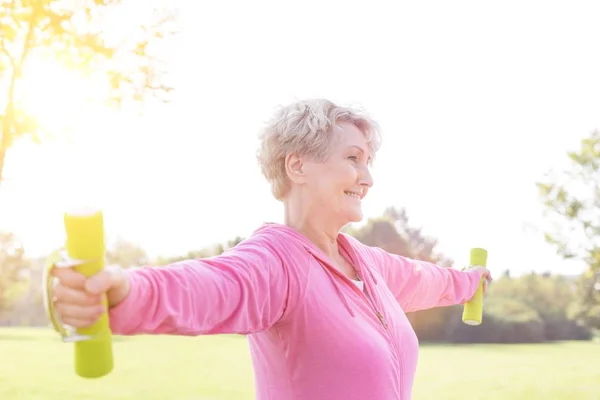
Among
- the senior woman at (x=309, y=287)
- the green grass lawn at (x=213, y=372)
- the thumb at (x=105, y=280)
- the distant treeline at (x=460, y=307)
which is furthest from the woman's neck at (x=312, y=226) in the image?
the distant treeline at (x=460, y=307)

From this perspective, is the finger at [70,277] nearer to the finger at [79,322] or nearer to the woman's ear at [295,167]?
the finger at [79,322]

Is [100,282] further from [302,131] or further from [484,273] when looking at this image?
[484,273]

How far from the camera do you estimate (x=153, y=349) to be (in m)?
10.3

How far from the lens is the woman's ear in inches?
65.4

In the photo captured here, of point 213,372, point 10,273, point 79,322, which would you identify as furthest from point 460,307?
point 79,322

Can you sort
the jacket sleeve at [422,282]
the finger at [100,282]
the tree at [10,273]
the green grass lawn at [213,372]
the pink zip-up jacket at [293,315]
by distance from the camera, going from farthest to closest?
the tree at [10,273] → the green grass lawn at [213,372] → the jacket sleeve at [422,282] → the pink zip-up jacket at [293,315] → the finger at [100,282]

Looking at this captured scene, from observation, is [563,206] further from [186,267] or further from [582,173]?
[186,267]

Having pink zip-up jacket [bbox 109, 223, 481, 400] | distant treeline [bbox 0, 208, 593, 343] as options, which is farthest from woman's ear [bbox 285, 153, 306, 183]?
distant treeline [bbox 0, 208, 593, 343]

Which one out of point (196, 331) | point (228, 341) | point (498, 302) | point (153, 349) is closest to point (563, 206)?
point (498, 302)

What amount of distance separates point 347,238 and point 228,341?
10195 millimetres

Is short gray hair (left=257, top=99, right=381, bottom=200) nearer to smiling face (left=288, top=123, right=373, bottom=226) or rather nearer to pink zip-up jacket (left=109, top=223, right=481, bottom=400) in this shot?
smiling face (left=288, top=123, right=373, bottom=226)

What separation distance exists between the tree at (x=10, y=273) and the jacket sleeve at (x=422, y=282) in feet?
26.7

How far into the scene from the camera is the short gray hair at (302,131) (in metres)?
Answer: 1.64

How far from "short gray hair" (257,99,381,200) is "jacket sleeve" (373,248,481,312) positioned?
52cm
